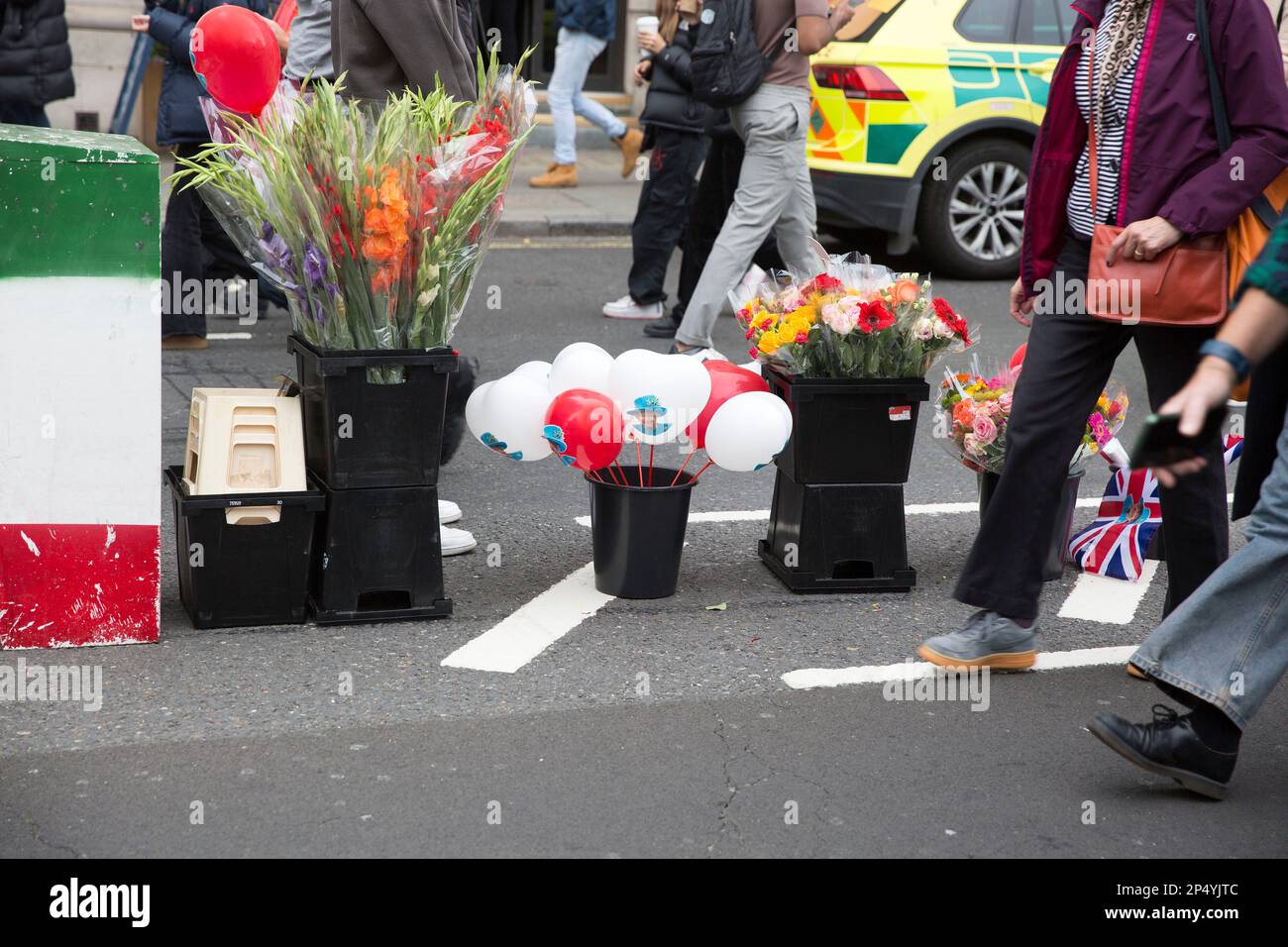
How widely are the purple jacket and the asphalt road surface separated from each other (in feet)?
4.22

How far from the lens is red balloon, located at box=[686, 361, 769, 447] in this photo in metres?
4.82

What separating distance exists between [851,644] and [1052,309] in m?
1.09

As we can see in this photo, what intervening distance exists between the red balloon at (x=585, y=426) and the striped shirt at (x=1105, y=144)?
137cm

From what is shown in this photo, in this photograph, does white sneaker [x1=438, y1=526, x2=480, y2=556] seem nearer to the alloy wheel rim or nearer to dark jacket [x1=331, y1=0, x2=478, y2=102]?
dark jacket [x1=331, y1=0, x2=478, y2=102]

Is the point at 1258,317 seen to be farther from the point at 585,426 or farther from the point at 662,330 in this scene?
the point at 662,330

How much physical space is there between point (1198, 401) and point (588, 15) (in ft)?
34.7

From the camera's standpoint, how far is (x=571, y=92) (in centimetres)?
1299

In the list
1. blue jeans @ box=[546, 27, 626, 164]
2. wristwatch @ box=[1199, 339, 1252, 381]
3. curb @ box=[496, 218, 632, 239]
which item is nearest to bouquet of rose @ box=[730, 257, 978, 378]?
wristwatch @ box=[1199, 339, 1252, 381]

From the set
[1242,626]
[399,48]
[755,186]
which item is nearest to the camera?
[1242,626]

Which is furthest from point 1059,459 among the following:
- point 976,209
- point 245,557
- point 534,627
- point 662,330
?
point 976,209

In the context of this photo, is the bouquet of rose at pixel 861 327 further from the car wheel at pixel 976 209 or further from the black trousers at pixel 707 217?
the car wheel at pixel 976 209

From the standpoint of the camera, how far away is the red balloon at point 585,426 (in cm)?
461
